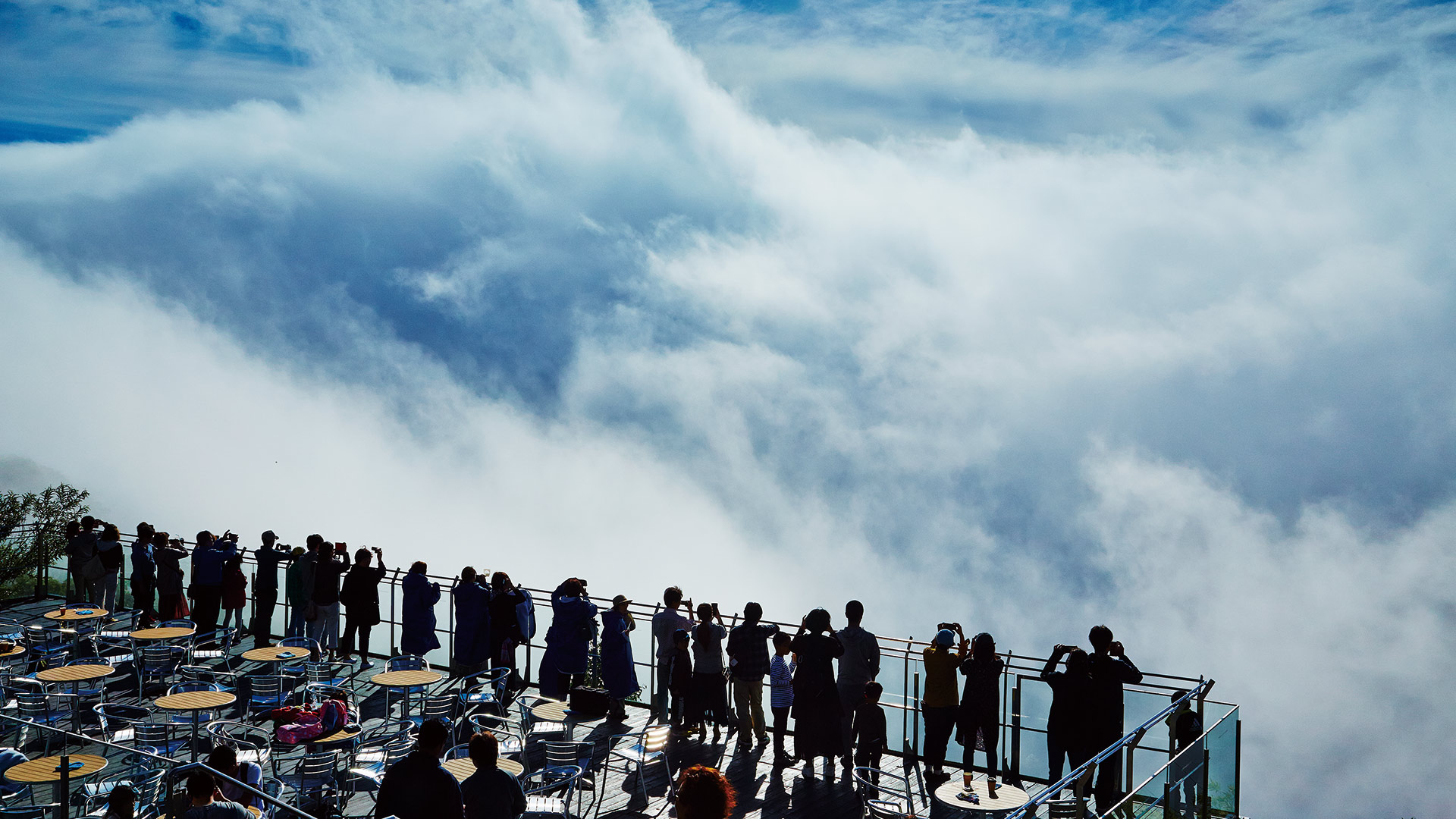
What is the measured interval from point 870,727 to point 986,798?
63.4 inches

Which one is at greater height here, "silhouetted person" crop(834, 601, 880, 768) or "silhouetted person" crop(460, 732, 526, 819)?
"silhouetted person" crop(834, 601, 880, 768)

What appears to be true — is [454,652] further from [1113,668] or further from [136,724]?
[1113,668]

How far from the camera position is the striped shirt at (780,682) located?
1118cm

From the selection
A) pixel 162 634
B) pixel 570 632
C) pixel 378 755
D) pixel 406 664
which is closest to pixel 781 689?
pixel 570 632

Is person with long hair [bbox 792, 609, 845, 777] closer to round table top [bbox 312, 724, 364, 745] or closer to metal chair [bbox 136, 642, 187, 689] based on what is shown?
round table top [bbox 312, 724, 364, 745]

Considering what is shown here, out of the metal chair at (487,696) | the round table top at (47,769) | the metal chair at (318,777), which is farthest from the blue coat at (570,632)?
the round table top at (47,769)

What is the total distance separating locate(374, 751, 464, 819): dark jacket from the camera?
22.0 feet

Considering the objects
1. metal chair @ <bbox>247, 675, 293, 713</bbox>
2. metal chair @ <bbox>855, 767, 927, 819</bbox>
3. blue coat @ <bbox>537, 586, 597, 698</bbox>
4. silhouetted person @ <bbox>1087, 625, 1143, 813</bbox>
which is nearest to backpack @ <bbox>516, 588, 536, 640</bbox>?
blue coat @ <bbox>537, 586, 597, 698</bbox>

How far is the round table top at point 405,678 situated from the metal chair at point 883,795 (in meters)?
4.21

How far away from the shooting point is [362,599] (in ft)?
45.7

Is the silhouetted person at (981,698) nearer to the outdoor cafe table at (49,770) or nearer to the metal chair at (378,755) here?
the metal chair at (378,755)

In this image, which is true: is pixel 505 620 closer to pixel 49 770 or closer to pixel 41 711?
pixel 41 711

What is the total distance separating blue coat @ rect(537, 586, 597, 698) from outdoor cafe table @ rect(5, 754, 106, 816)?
195 inches

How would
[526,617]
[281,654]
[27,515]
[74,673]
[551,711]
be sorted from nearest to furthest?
[551,711] < [74,673] < [281,654] < [526,617] < [27,515]
